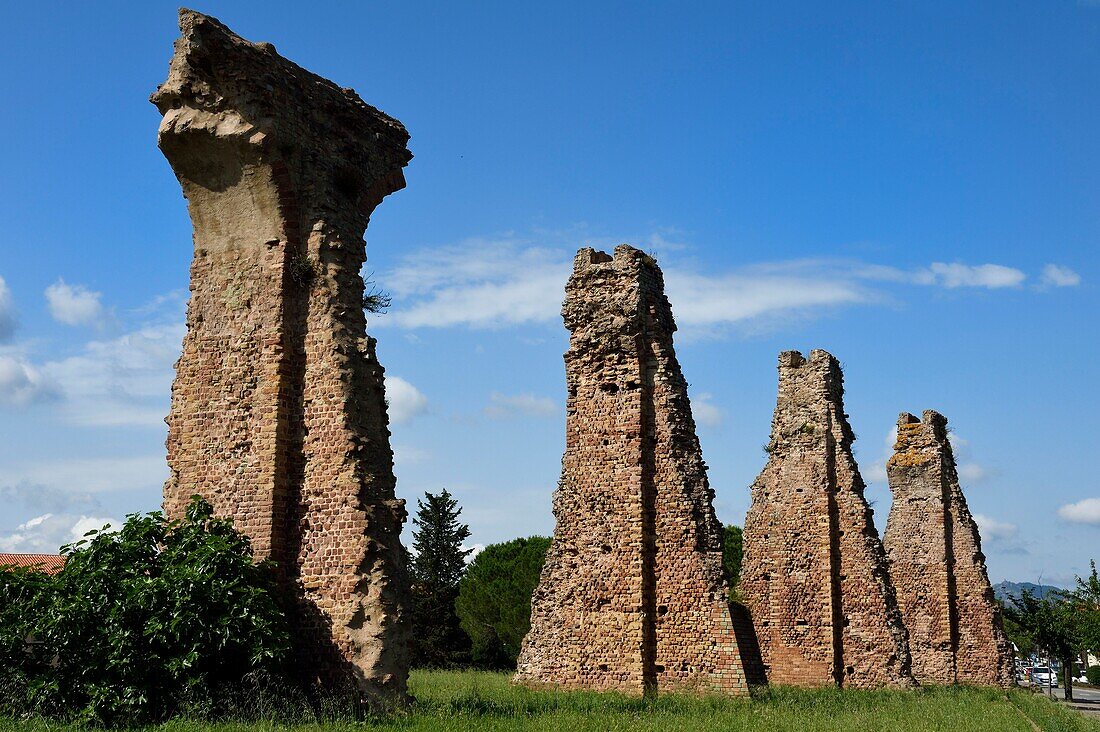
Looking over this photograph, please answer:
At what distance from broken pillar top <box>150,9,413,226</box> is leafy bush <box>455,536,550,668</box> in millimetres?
26885

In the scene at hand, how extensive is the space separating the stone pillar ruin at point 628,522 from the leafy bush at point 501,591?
2209 cm

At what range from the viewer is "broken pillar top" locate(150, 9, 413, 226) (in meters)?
11.6

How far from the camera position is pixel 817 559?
2078 cm

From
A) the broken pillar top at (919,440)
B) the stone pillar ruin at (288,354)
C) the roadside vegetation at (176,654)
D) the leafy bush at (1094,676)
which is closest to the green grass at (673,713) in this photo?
the roadside vegetation at (176,654)

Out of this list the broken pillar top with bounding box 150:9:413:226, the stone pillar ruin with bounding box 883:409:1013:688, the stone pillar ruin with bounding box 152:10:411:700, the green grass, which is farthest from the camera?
the stone pillar ruin with bounding box 883:409:1013:688

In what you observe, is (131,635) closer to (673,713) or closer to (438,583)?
(673,713)

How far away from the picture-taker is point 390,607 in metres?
10.6

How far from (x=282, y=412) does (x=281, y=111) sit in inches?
134

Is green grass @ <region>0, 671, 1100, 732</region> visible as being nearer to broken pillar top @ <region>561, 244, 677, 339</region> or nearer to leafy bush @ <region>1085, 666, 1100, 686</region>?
broken pillar top @ <region>561, 244, 677, 339</region>

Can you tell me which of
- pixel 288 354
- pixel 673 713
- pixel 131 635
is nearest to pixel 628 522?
pixel 673 713

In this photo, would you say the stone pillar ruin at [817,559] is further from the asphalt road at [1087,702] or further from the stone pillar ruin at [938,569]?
the asphalt road at [1087,702]

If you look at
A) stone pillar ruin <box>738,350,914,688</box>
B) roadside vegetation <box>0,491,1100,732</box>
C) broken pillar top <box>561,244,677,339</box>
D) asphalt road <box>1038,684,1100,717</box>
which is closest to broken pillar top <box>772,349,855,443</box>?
stone pillar ruin <box>738,350,914,688</box>

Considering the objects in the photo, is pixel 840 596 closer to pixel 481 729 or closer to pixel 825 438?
pixel 825 438

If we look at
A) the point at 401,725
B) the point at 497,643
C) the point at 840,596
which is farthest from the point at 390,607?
the point at 497,643
